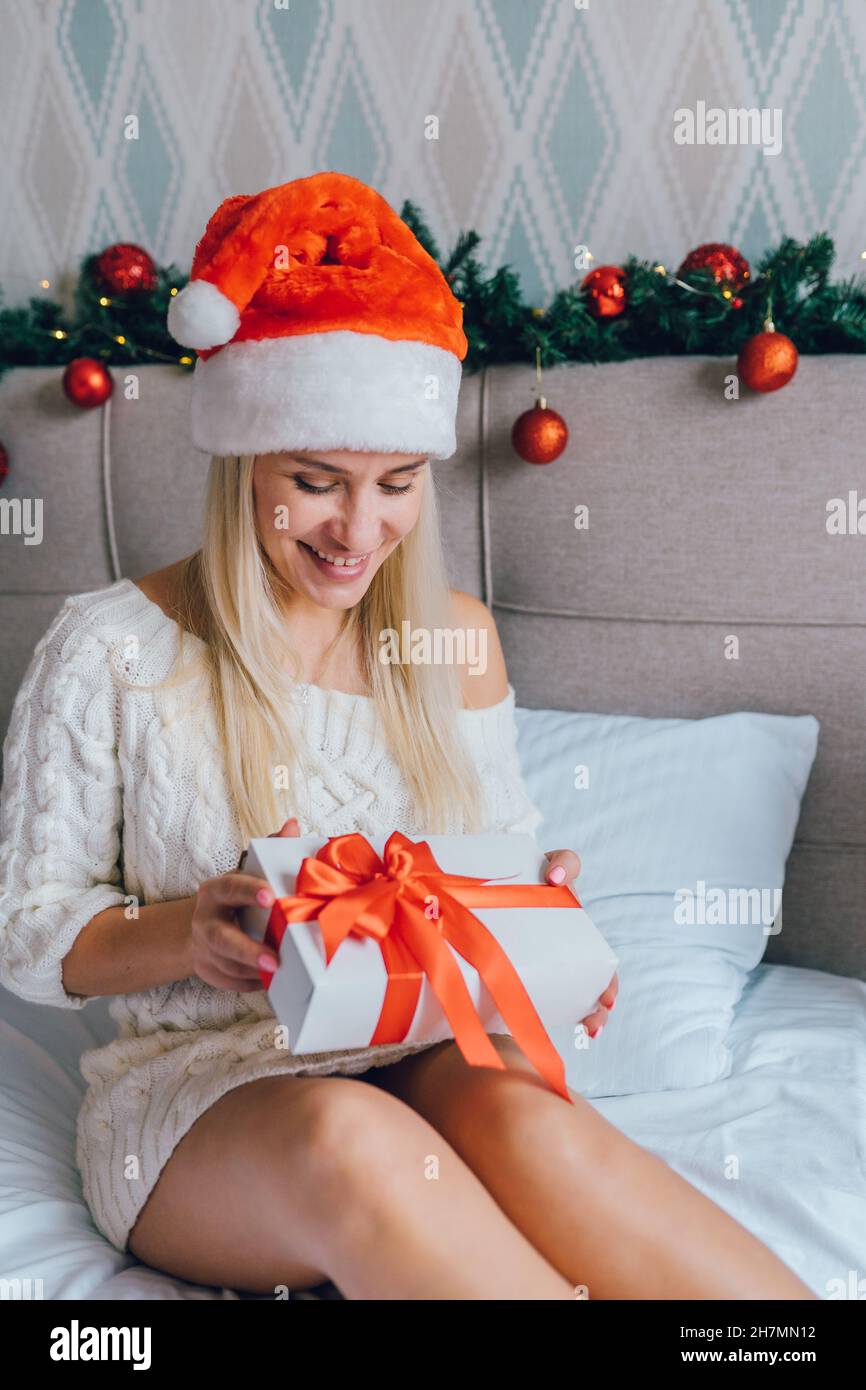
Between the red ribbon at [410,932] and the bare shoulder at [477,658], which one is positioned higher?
the bare shoulder at [477,658]

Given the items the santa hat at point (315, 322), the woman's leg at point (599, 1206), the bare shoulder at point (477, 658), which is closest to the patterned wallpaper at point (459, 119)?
the bare shoulder at point (477, 658)

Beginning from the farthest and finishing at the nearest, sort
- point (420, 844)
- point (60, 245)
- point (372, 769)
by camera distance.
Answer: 1. point (60, 245)
2. point (372, 769)
3. point (420, 844)

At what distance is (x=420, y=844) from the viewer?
1048 millimetres

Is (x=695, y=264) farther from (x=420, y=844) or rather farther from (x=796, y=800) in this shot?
(x=420, y=844)

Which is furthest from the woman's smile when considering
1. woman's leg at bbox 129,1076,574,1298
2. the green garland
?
the green garland

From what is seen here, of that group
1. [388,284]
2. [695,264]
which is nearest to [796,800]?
[695,264]

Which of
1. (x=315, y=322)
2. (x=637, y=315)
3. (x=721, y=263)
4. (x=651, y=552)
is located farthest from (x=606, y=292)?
(x=315, y=322)

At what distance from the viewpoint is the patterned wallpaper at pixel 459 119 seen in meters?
1.80

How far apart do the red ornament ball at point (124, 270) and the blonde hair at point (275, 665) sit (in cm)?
77

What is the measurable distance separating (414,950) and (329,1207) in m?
0.20

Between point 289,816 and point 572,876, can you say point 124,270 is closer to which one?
point 289,816

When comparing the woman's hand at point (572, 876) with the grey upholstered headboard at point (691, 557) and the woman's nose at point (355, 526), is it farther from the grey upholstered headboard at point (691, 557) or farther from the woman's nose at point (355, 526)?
the grey upholstered headboard at point (691, 557)

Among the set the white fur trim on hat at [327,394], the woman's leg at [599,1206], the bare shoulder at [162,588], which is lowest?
the woman's leg at [599,1206]

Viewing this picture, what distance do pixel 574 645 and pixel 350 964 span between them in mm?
922
